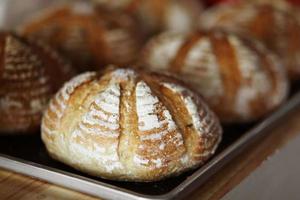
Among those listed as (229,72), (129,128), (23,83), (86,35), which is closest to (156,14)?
(86,35)

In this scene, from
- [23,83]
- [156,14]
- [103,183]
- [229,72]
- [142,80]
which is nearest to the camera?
[103,183]

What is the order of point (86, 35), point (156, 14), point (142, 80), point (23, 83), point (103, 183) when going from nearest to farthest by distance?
point (103, 183)
point (142, 80)
point (23, 83)
point (86, 35)
point (156, 14)

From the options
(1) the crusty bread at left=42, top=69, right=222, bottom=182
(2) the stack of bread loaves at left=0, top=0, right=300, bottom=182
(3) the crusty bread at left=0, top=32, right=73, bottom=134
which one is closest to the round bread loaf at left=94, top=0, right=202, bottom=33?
(2) the stack of bread loaves at left=0, top=0, right=300, bottom=182

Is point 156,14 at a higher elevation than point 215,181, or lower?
higher

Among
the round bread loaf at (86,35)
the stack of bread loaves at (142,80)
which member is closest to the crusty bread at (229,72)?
the stack of bread loaves at (142,80)

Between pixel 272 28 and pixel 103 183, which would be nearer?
pixel 103 183

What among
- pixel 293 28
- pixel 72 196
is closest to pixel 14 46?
pixel 72 196

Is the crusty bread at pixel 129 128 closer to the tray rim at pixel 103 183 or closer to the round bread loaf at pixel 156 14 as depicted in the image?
the tray rim at pixel 103 183

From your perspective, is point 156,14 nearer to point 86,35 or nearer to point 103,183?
point 86,35
